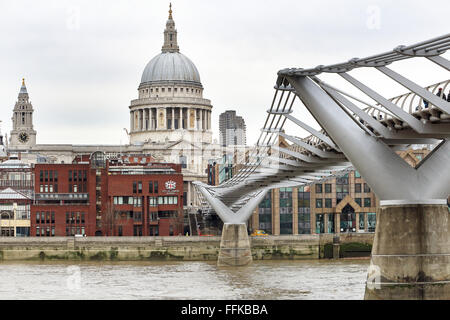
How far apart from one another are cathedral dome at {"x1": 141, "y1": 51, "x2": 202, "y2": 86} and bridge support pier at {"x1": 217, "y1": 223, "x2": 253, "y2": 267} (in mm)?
79648

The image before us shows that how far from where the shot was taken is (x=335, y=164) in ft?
139

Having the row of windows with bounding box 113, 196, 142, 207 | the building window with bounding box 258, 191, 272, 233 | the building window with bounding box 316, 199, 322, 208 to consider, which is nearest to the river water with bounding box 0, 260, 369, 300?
the building window with bounding box 258, 191, 272, 233

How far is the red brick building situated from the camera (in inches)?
2968

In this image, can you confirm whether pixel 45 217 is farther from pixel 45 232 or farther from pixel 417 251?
pixel 417 251

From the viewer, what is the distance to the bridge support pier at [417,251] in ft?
93.3

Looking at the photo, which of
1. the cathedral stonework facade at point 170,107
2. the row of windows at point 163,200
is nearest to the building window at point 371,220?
the row of windows at point 163,200

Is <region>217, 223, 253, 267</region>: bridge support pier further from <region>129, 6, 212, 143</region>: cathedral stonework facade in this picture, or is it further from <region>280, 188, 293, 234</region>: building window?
<region>129, 6, 212, 143</region>: cathedral stonework facade

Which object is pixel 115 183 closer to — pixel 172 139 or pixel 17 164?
pixel 17 164

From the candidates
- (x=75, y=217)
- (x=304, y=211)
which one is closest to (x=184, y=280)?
(x=304, y=211)

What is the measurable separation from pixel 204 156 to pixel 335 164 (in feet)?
296

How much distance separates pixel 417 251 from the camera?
93.8 ft

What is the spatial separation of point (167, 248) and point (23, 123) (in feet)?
267

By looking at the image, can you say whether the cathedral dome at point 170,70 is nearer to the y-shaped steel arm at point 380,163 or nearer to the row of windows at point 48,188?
the row of windows at point 48,188

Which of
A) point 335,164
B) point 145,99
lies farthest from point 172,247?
point 145,99
